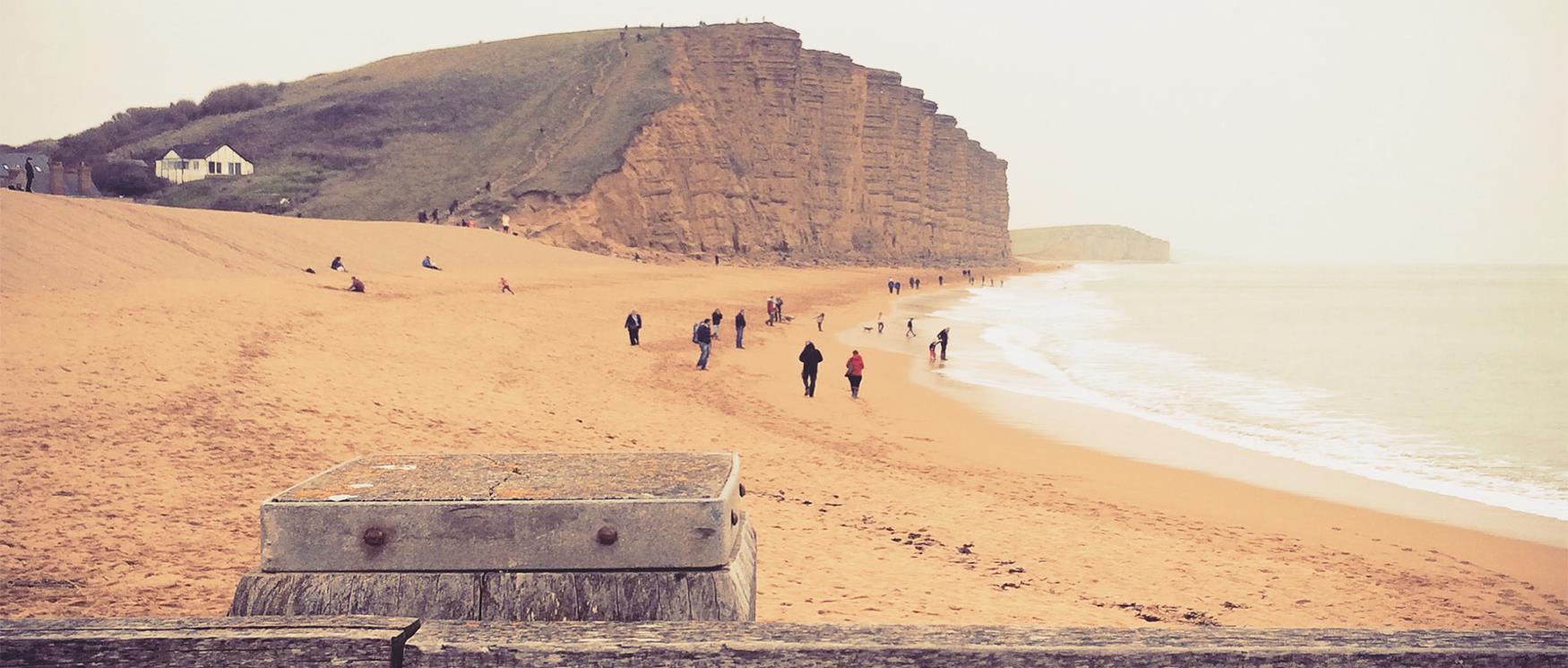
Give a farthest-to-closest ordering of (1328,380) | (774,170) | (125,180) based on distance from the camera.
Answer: (774,170) → (125,180) → (1328,380)

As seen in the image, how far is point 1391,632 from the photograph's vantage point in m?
2.55

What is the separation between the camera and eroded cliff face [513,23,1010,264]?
7325 centimetres

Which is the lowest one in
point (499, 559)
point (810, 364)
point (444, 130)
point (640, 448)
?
point (640, 448)

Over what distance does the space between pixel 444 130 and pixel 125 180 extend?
2459 cm

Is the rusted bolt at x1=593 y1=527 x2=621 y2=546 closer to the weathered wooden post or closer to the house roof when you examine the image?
the weathered wooden post

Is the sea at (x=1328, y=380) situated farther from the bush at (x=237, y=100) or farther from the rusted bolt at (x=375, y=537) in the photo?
the bush at (x=237, y=100)

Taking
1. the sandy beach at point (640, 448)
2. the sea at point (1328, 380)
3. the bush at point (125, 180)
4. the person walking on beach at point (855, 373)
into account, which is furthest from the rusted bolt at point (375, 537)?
the bush at point (125, 180)

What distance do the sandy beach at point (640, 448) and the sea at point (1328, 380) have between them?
3629 millimetres

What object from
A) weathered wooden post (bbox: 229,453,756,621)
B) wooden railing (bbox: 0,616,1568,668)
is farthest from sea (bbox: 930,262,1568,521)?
weathered wooden post (bbox: 229,453,756,621)

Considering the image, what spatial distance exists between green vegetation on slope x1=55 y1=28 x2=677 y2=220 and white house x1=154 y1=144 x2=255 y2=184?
5.64 ft

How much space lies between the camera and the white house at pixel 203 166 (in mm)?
82750

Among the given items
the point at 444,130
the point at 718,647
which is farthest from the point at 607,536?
the point at 444,130

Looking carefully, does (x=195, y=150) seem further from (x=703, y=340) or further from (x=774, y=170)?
(x=703, y=340)

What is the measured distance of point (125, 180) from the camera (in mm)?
80500
